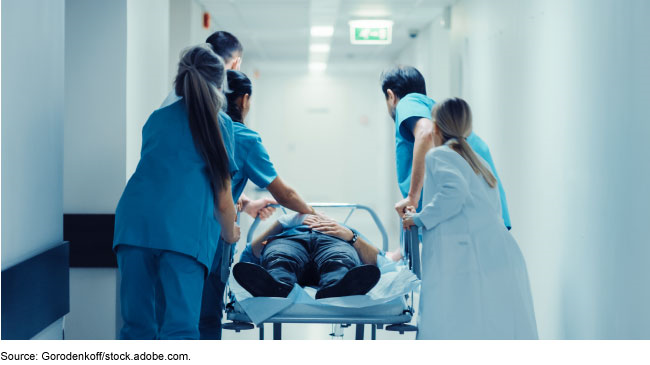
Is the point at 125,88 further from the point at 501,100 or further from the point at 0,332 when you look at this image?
the point at 501,100

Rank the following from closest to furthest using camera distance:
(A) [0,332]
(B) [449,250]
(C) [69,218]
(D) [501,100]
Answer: (A) [0,332] → (B) [449,250] → (C) [69,218] → (D) [501,100]

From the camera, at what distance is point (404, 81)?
3115mm

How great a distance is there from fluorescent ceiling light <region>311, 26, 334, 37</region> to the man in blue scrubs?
13.1ft

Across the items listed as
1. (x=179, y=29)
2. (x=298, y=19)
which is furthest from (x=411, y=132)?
(x=298, y=19)

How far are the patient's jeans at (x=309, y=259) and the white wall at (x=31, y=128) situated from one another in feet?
2.81

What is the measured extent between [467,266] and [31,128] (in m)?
1.55

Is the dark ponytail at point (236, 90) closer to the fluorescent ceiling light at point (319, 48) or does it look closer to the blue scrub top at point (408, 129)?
the blue scrub top at point (408, 129)

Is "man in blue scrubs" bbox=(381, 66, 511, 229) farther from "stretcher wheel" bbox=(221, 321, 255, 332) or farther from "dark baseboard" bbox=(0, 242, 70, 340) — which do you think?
"dark baseboard" bbox=(0, 242, 70, 340)

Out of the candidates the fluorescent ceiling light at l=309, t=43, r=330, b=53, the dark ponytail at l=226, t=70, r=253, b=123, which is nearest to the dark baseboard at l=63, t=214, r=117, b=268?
the dark ponytail at l=226, t=70, r=253, b=123

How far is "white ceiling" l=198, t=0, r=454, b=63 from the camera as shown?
5.79 meters

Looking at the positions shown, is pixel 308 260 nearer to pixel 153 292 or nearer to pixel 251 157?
pixel 251 157

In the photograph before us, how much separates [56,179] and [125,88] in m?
1.00

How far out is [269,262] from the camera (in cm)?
268
